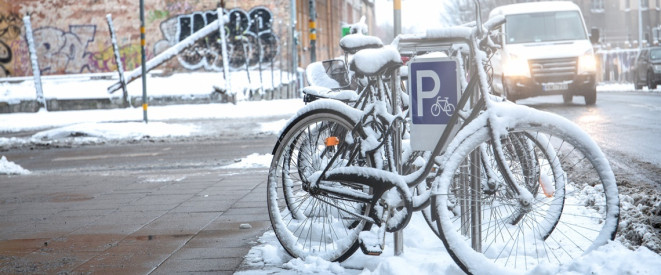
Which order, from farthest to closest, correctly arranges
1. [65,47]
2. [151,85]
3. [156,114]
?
[65,47] < [151,85] < [156,114]

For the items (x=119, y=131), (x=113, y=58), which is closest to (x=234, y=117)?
(x=119, y=131)

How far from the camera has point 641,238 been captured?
161 inches

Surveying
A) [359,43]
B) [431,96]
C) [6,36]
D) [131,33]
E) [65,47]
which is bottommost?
[431,96]

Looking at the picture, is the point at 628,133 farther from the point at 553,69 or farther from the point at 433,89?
the point at 433,89

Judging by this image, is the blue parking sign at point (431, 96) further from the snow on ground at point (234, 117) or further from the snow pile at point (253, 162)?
the snow pile at point (253, 162)

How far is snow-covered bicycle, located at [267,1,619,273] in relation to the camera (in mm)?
3443

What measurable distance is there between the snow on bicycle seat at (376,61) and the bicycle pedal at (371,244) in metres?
0.78

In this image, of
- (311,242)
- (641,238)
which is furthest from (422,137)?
(641,238)

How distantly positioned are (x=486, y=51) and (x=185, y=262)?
1.94 m

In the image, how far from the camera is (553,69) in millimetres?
17938

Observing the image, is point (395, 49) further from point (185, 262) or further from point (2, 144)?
point (2, 144)

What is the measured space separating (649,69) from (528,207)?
26408 mm

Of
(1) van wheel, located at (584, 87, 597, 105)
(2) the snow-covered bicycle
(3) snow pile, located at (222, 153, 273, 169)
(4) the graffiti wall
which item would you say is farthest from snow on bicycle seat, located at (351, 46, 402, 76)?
(4) the graffiti wall

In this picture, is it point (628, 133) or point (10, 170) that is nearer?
point (10, 170)
